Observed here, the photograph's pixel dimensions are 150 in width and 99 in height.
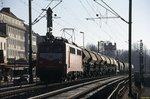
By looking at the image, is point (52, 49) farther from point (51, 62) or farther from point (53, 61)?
point (51, 62)

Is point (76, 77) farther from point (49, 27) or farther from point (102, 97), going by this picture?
point (102, 97)

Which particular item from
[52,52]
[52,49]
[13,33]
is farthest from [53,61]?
[13,33]

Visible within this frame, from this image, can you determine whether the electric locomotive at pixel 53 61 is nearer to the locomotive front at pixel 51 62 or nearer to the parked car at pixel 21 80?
the locomotive front at pixel 51 62

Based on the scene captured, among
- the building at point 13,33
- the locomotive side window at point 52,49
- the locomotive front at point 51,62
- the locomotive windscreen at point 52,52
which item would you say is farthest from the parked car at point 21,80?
the building at point 13,33

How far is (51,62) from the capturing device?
38.3 metres

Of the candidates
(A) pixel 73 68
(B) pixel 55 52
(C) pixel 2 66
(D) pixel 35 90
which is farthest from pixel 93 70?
(D) pixel 35 90

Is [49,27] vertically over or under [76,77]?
Result: over

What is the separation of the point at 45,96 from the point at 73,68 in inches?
762

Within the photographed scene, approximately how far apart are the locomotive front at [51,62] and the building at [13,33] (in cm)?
7005

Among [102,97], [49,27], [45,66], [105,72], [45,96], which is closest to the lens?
[45,96]

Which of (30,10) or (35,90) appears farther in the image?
(30,10)

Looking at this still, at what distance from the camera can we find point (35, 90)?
1117 inches

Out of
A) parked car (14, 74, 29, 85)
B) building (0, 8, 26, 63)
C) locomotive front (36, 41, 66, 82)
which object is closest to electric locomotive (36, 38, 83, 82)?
locomotive front (36, 41, 66, 82)

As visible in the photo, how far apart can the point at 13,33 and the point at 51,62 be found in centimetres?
8761
